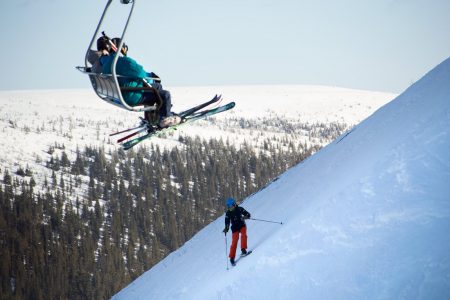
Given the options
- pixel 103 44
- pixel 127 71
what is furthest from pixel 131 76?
pixel 103 44

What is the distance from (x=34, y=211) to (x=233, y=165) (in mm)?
68546

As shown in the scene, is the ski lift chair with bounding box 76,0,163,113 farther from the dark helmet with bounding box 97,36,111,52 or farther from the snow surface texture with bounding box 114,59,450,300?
the snow surface texture with bounding box 114,59,450,300

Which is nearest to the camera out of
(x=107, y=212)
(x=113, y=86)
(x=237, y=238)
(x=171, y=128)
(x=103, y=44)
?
(x=113, y=86)

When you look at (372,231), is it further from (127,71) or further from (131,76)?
(127,71)

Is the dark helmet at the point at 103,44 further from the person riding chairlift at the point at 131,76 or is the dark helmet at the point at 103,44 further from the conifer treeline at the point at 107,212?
the conifer treeline at the point at 107,212

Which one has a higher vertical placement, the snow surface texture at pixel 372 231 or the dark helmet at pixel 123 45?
the dark helmet at pixel 123 45

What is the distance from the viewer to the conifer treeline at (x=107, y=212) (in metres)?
89.4

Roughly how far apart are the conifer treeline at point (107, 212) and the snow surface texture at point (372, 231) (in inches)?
3166

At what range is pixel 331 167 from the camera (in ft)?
47.0

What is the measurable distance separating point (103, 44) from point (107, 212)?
112184mm

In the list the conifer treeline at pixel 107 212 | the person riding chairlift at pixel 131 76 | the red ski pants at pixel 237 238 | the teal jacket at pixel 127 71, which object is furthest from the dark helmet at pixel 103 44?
the conifer treeline at pixel 107 212

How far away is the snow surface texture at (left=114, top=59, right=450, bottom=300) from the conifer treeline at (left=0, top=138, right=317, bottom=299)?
80.4 metres

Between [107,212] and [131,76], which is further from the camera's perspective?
[107,212]

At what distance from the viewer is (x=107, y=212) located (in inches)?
4505
